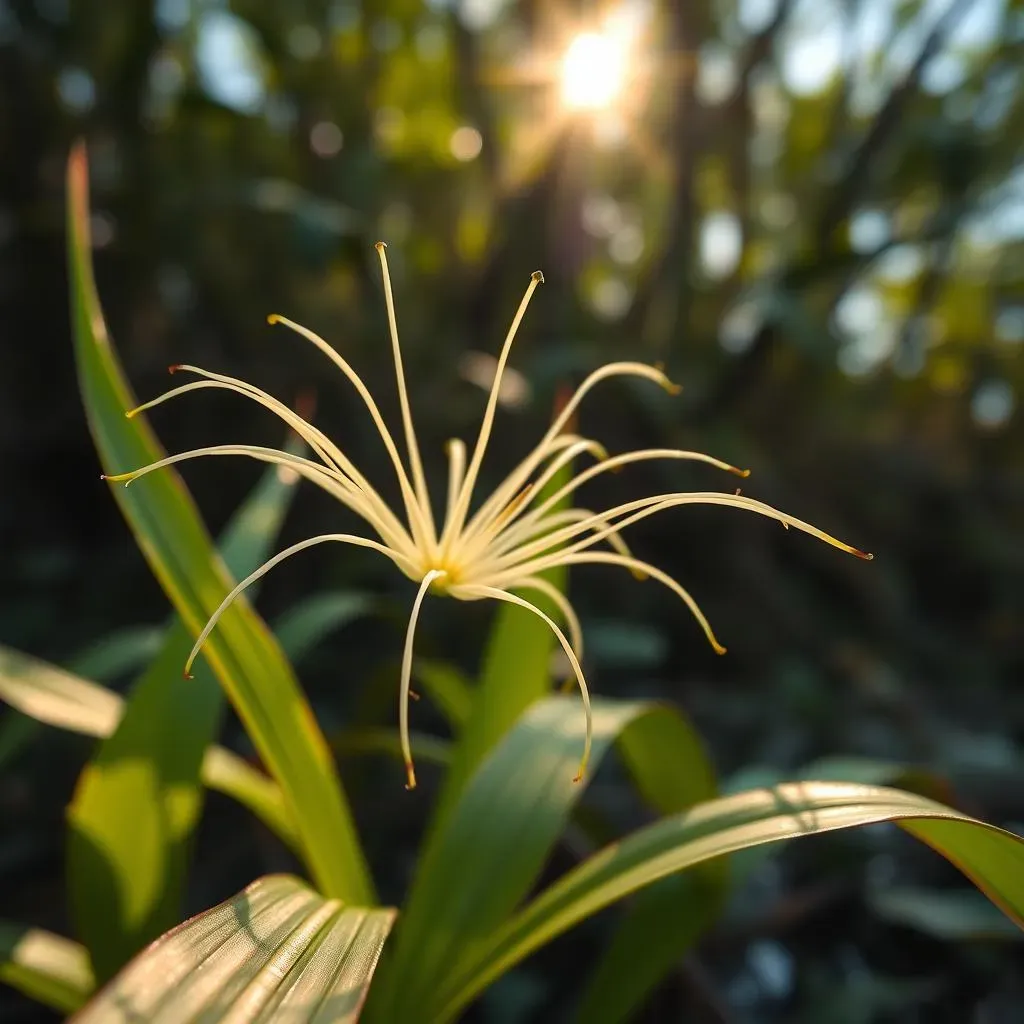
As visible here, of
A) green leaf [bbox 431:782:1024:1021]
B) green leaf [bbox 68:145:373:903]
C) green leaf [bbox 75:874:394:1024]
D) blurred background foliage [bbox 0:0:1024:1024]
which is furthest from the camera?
blurred background foliage [bbox 0:0:1024:1024]

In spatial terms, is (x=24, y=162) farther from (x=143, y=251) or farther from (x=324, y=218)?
(x=324, y=218)

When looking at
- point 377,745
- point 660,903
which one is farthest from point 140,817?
point 660,903

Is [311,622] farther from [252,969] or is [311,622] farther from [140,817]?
[252,969]

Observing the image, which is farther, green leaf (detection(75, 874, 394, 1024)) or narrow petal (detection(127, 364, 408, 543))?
narrow petal (detection(127, 364, 408, 543))

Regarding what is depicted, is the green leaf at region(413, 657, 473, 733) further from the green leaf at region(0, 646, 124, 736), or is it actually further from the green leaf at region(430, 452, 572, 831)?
the green leaf at region(0, 646, 124, 736)

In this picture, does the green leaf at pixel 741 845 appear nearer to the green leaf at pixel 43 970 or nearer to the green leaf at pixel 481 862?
the green leaf at pixel 481 862

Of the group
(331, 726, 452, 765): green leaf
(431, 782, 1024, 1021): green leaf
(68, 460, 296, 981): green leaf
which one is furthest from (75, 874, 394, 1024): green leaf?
(331, 726, 452, 765): green leaf

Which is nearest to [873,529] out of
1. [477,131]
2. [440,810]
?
[477,131]
